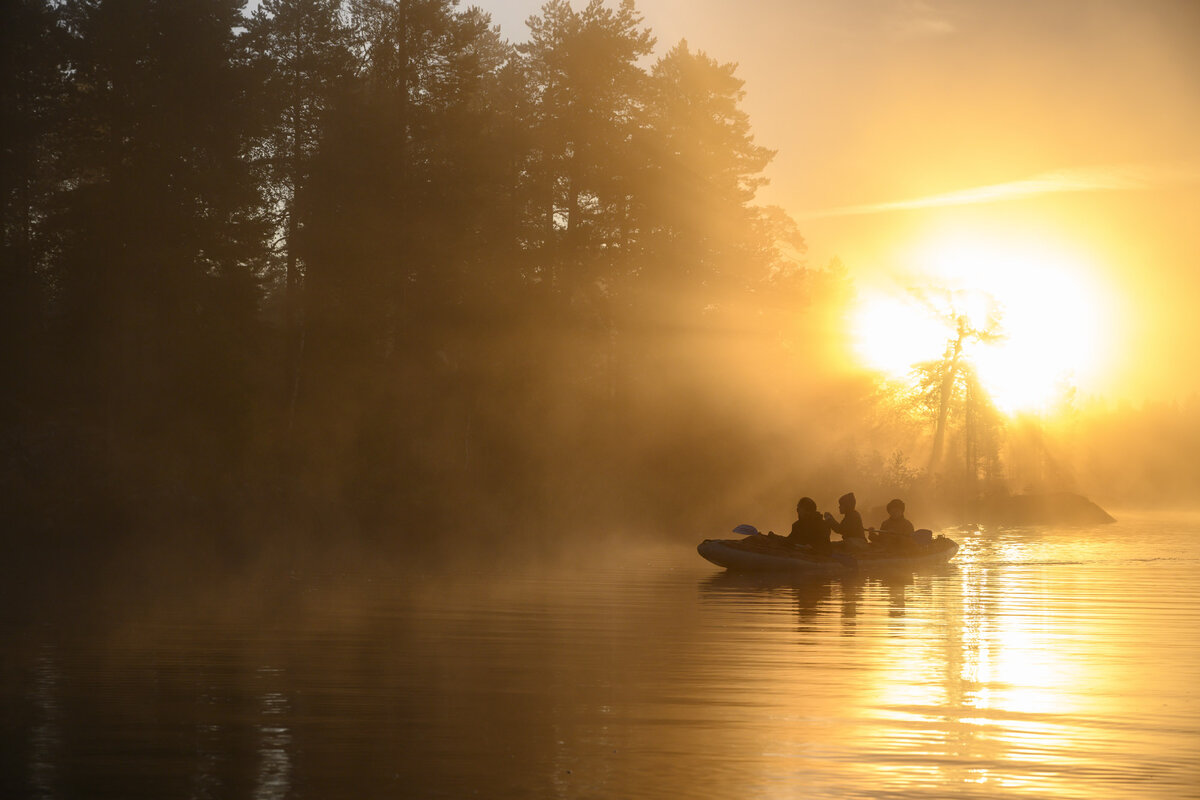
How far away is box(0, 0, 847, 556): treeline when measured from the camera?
35.0 meters

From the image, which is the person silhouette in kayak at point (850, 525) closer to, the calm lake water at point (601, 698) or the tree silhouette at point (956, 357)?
the calm lake water at point (601, 698)

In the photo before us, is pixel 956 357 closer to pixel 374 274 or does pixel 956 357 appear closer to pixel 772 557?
pixel 374 274

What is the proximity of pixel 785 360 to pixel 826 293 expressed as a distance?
5540 mm

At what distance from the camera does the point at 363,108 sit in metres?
40.0

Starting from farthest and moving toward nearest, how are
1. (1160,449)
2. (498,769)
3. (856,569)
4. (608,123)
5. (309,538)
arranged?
(1160,449)
(608,123)
(309,538)
(856,569)
(498,769)

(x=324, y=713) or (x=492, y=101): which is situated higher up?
(x=492, y=101)

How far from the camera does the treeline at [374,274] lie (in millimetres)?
35000

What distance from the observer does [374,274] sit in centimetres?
4000

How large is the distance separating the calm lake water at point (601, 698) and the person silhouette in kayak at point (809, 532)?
5.57m

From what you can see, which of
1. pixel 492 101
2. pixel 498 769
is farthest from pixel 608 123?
pixel 498 769

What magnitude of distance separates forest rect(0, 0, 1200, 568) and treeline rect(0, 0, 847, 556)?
10 cm

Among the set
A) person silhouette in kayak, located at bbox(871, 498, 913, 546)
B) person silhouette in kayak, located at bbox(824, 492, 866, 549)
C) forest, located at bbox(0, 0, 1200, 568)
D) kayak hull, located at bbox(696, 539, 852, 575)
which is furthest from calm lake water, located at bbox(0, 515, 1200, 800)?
forest, located at bbox(0, 0, 1200, 568)

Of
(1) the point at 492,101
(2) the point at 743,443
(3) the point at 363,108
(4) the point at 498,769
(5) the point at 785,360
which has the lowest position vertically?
(4) the point at 498,769

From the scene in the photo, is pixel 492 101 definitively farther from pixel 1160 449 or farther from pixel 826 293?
pixel 1160 449
